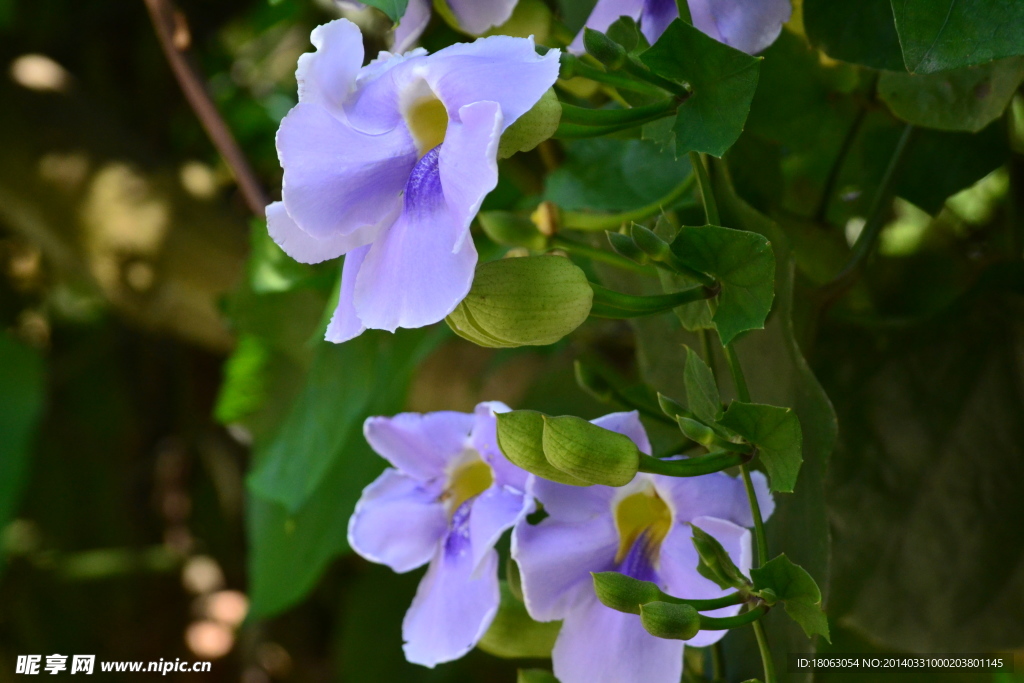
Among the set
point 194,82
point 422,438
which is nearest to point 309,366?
point 194,82

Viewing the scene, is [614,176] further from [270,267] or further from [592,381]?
[270,267]

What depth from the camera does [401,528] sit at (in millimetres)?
334

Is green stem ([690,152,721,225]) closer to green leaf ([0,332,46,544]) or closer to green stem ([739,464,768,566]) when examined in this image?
green stem ([739,464,768,566])

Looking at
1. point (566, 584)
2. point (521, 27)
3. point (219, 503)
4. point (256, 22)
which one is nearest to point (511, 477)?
point (566, 584)

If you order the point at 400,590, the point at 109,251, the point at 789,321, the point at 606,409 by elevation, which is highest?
the point at 789,321

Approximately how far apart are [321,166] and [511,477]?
122mm

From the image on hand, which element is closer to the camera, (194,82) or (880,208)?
(880,208)

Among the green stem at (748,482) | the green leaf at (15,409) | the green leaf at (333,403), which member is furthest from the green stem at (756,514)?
the green leaf at (15,409)

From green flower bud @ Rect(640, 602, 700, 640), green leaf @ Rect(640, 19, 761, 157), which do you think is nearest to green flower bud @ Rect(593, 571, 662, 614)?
green flower bud @ Rect(640, 602, 700, 640)

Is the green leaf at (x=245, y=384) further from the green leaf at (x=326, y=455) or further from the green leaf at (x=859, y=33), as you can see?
the green leaf at (x=859, y=33)

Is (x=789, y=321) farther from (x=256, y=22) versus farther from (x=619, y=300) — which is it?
(x=256, y=22)

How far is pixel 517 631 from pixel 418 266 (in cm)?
15

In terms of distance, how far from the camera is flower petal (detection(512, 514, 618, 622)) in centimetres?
27

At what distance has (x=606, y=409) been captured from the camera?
0.45 m
